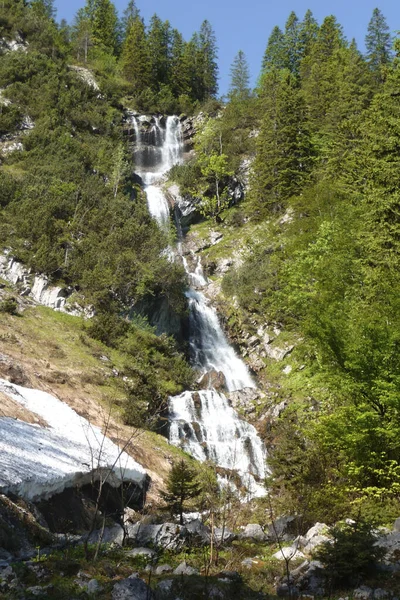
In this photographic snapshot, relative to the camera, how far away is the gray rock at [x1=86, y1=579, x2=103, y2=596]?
205 inches

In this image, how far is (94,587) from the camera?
532 cm

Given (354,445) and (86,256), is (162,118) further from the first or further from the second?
(354,445)

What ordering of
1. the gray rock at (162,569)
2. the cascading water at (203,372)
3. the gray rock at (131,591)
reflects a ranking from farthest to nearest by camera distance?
the cascading water at (203,372), the gray rock at (162,569), the gray rock at (131,591)

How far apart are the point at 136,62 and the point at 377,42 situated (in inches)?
1055

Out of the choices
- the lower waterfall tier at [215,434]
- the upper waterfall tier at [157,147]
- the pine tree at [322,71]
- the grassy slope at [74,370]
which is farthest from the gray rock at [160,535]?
the upper waterfall tier at [157,147]

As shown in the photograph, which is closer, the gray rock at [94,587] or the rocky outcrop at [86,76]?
the gray rock at [94,587]

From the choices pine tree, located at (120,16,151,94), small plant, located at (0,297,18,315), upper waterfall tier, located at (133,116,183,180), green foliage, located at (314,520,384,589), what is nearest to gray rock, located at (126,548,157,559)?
green foliage, located at (314,520,384,589)

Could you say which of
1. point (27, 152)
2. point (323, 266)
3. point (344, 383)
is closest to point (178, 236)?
point (27, 152)

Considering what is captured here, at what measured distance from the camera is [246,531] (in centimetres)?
987

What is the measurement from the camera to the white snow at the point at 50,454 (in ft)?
27.4

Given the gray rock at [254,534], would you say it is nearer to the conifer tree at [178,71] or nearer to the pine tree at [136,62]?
the pine tree at [136,62]

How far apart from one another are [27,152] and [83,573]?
3666 centimetres

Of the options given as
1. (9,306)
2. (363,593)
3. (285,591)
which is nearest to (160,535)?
(285,591)

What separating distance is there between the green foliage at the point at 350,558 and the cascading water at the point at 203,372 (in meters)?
2.11
